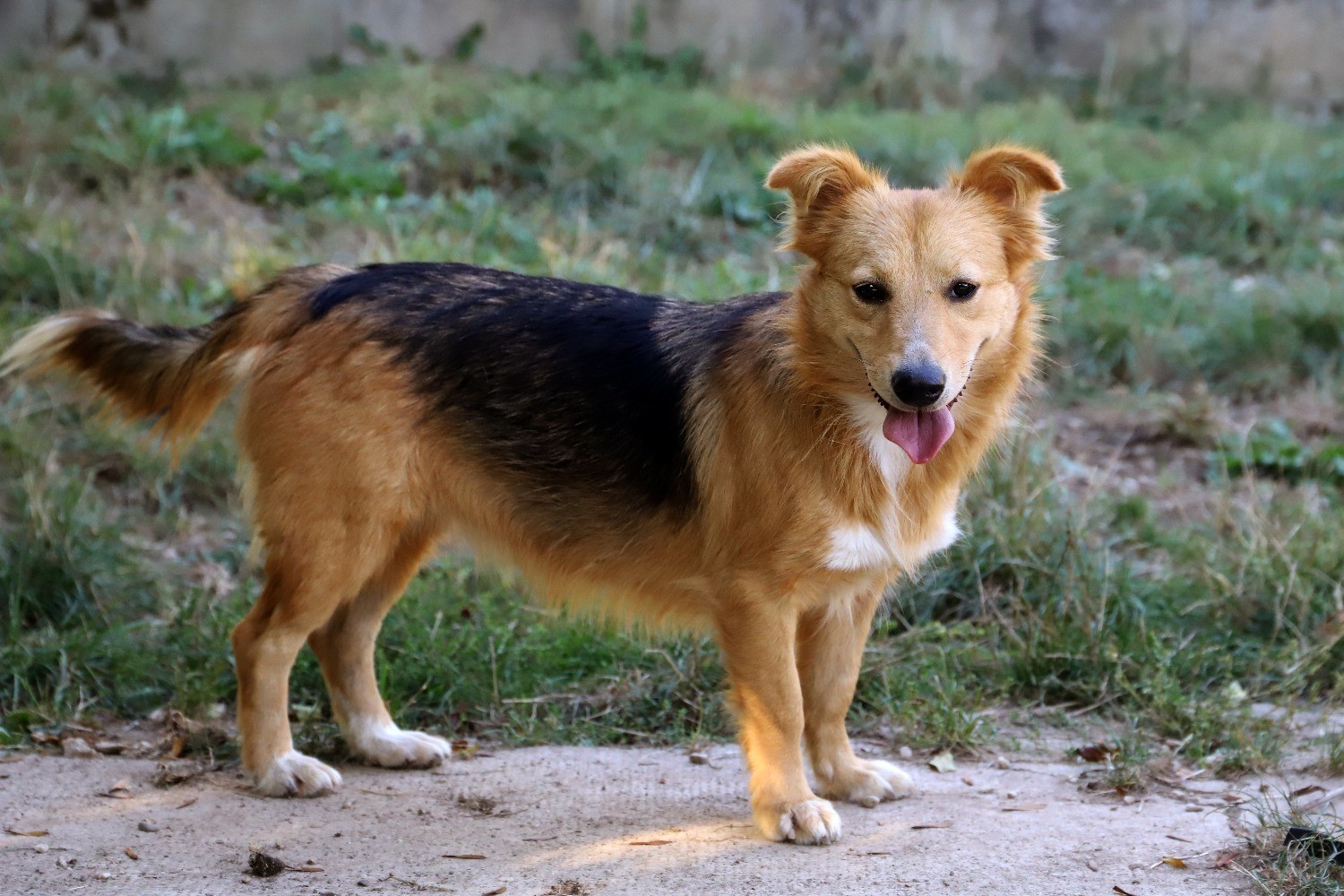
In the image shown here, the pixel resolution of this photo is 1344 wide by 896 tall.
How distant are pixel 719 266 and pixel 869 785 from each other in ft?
14.3

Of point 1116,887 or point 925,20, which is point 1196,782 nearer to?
point 1116,887

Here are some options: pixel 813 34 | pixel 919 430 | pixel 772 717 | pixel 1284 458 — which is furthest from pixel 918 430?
pixel 813 34

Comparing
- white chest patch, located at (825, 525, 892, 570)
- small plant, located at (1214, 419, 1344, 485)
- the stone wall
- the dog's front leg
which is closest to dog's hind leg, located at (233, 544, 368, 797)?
the dog's front leg

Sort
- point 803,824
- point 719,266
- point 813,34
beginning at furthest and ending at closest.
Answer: point 813,34
point 719,266
point 803,824

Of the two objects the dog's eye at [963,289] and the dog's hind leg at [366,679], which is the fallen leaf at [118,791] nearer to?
the dog's hind leg at [366,679]

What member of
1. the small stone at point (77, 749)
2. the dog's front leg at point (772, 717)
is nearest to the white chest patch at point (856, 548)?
the dog's front leg at point (772, 717)

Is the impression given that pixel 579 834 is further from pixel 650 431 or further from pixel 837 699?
pixel 650 431

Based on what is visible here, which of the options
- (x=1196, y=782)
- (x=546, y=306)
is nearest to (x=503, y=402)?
(x=546, y=306)

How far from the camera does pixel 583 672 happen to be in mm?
5266

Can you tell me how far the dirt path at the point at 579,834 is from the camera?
11.6 feet

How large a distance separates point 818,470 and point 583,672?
1756 mm

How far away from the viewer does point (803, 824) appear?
3850 millimetres

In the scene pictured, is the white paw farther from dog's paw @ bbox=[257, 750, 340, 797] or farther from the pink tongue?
the pink tongue

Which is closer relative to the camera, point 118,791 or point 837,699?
point 118,791
